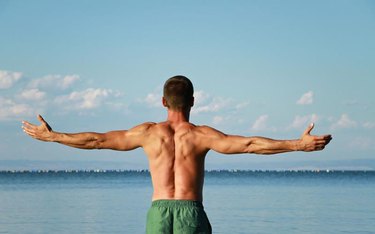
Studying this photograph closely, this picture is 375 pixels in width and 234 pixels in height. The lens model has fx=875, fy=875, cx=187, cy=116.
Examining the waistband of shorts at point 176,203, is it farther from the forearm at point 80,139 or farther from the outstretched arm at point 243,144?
the forearm at point 80,139

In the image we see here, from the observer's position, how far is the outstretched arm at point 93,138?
8859 millimetres

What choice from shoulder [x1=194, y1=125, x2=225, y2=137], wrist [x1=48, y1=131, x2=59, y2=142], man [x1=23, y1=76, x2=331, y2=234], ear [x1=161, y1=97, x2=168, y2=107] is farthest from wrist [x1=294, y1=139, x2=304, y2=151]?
wrist [x1=48, y1=131, x2=59, y2=142]

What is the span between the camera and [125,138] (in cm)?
891

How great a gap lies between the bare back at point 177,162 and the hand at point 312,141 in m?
1.03

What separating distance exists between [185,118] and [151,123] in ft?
1.34

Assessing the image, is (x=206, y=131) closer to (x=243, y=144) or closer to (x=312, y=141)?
(x=243, y=144)

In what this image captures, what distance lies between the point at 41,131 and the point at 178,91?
5.65 ft

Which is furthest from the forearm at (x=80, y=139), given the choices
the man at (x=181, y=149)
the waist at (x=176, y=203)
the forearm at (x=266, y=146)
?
the forearm at (x=266, y=146)

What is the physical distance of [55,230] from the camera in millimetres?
28719

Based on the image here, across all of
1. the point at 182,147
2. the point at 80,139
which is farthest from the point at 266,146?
the point at 80,139

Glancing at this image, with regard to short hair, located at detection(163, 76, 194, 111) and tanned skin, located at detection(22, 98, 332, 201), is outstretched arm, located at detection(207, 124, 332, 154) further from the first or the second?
short hair, located at detection(163, 76, 194, 111)

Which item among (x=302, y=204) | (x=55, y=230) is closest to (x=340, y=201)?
(x=302, y=204)

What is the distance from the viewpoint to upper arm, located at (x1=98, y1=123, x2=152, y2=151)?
29.0 feet

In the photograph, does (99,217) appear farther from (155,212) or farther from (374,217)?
(155,212)
